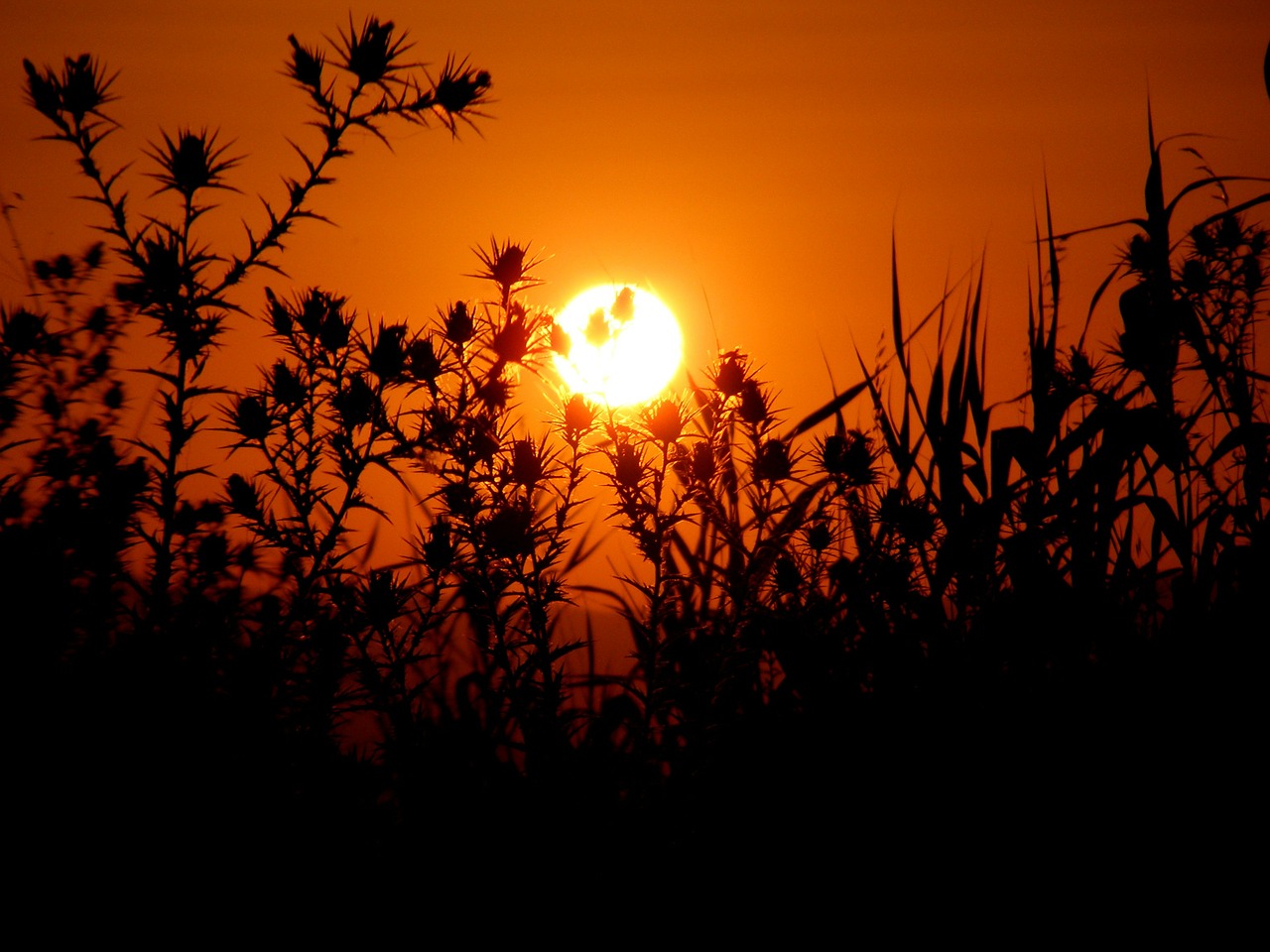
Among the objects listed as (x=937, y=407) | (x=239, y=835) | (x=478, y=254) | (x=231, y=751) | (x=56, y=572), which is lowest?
(x=239, y=835)

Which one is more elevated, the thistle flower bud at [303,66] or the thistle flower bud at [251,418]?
the thistle flower bud at [303,66]

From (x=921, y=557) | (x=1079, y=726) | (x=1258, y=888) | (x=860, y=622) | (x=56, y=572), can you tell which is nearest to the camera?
(x=1258, y=888)

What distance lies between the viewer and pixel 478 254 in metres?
2.52

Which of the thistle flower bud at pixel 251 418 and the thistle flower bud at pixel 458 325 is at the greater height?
the thistle flower bud at pixel 458 325

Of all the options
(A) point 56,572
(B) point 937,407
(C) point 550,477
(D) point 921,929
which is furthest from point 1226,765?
(A) point 56,572

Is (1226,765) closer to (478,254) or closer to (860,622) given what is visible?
(860,622)

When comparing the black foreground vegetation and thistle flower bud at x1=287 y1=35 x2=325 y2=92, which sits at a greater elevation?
thistle flower bud at x1=287 y1=35 x2=325 y2=92

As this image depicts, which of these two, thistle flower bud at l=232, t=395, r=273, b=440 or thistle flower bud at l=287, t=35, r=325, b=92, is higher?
thistle flower bud at l=287, t=35, r=325, b=92

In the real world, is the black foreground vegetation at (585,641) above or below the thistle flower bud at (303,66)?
below

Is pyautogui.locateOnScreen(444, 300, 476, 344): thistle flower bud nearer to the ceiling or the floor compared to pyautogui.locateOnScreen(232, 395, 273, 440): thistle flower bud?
nearer to the ceiling

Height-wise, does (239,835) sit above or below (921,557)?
below

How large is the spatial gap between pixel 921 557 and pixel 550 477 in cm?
96

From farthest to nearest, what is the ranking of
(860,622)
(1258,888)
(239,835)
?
1. (860,622)
2. (239,835)
3. (1258,888)

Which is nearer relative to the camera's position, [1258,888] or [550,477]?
[1258,888]
